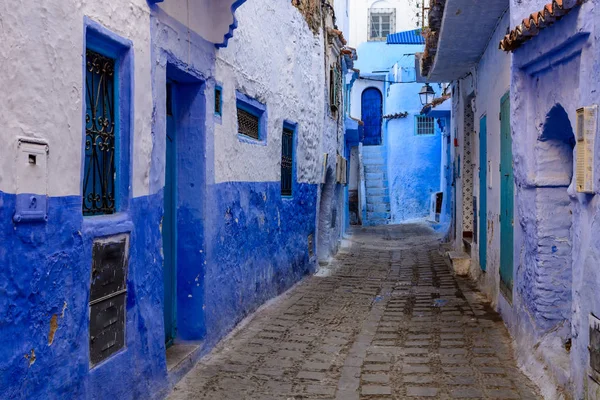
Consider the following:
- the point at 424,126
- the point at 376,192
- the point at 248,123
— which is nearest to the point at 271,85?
the point at 248,123

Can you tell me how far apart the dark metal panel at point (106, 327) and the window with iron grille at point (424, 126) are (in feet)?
81.3

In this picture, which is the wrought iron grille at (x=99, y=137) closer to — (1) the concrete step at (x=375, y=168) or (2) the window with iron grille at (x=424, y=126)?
(2) the window with iron grille at (x=424, y=126)

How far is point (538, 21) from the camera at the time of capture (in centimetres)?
468

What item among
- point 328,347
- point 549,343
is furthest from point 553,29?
point 328,347

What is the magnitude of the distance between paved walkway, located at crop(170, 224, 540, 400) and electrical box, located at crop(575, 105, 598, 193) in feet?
5.52

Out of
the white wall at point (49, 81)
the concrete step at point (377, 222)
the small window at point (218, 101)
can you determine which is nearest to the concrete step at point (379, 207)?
the concrete step at point (377, 222)

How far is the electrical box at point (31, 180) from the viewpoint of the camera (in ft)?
9.87

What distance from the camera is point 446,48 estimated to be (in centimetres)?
955

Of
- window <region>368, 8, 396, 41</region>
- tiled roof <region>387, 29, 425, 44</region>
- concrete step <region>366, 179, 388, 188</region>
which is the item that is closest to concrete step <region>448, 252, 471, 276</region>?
concrete step <region>366, 179, 388, 188</region>

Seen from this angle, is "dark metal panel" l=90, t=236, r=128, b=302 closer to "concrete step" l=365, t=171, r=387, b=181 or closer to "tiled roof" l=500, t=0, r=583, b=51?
"tiled roof" l=500, t=0, r=583, b=51

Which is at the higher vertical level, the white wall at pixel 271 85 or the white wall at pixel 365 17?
the white wall at pixel 365 17

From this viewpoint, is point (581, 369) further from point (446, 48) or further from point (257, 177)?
point (446, 48)

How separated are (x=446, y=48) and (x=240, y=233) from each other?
4.58 m

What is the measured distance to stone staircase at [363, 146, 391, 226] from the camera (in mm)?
27203
